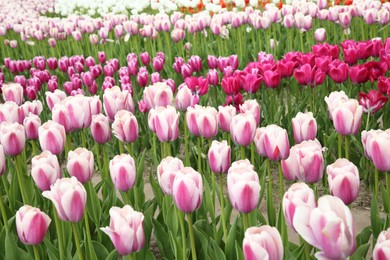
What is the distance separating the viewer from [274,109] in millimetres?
4066

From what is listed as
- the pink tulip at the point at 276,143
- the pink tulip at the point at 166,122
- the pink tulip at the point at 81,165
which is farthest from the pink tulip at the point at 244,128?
the pink tulip at the point at 81,165

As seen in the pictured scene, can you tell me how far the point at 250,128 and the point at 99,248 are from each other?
78 cm

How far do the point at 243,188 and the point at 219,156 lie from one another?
40 cm

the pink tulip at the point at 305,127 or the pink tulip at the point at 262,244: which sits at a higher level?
the pink tulip at the point at 262,244

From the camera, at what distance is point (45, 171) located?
2117mm

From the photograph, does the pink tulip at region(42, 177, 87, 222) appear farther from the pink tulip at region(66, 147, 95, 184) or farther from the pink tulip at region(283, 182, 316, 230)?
the pink tulip at region(283, 182, 316, 230)

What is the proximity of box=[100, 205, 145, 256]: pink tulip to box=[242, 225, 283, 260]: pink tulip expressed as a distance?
1.35ft

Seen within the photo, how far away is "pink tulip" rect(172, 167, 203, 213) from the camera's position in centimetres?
180

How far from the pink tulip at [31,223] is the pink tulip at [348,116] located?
1.29 m

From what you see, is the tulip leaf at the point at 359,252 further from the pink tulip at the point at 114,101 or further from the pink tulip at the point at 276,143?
the pink tulip at the point at 114,101

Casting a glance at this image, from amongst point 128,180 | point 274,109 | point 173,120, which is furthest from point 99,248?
point 274,109

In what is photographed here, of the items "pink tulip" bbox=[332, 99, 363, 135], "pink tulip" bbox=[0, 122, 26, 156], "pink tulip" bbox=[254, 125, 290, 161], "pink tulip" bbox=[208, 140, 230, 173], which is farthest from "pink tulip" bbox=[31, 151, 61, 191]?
"pink tulip" bbox=[332, 99, 363, 135]

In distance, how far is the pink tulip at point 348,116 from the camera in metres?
2.44

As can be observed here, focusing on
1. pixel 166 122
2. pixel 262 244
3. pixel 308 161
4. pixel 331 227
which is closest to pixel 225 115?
pixel 166 122
